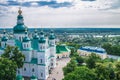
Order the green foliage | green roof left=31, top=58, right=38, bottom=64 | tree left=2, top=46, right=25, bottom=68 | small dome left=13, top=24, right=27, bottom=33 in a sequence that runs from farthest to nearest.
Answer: the green foliage < small dome left=13, top=24, right=27, bottom=33 < green roof left=31, top=58, right=38, bottom=64 < tree left=2, top=46, right=25, bottom=68

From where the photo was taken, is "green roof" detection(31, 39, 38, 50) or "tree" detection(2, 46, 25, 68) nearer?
"tree" detection(2, 46, 25, 68)

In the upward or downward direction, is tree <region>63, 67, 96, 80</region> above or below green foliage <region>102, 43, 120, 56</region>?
above

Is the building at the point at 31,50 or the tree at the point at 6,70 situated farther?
the building at the point at 31,50

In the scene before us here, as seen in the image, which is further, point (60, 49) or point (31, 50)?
point (60, 49)

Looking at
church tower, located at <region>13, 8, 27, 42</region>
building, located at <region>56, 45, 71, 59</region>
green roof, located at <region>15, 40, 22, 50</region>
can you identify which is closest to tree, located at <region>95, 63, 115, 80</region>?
green roof, located at <region>15, 40, 22, 50</region>

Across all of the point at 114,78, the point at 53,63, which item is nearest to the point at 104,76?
the point at 114,78

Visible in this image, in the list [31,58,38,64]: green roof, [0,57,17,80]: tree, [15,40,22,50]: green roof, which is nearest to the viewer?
[0,57,17,80]: tree

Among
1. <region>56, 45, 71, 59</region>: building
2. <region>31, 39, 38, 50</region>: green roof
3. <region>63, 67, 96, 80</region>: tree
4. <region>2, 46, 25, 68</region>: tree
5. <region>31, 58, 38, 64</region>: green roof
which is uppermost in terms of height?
<region>31, 39, 38, 50</region>: green roof

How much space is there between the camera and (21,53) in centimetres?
3312

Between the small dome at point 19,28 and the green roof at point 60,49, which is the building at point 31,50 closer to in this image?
the small dome at point 19,28

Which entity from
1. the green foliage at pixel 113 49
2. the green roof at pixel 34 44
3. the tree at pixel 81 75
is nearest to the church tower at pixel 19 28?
the green roof at pixel 34 44

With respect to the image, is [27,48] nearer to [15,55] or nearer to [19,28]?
[15,55]

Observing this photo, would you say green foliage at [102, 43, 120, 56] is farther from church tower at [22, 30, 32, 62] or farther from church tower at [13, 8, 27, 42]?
church tower at [22, 30, 32, 62]

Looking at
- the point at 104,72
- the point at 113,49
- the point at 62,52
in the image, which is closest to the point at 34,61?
the point at 104,72
